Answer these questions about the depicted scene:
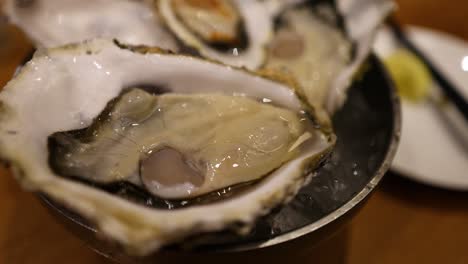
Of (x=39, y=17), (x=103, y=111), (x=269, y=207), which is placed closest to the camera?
(x=269, y=207)

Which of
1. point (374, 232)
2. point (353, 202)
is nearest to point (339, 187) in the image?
point (353, 202)

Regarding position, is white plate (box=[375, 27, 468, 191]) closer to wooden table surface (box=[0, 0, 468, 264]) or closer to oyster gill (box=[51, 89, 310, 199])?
wooden table surface (box=[0, 0, 468, 264])

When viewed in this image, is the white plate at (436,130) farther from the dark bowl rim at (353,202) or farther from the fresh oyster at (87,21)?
the fresh oyster at (87,21)

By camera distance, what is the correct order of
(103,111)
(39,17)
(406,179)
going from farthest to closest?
1. (406,179)
2. (39,17)
3. (103,111)

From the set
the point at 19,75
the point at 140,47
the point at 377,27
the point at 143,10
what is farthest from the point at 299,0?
the point at 19,75

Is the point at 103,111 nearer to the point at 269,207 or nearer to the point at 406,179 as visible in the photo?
the point at 269,207

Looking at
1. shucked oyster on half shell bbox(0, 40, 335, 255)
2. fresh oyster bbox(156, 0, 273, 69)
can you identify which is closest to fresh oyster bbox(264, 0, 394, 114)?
fresh oyster bbox(156, 0, 273, 69)

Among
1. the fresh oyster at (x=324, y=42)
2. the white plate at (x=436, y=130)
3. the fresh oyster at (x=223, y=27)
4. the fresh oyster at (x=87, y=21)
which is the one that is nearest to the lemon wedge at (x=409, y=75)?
the white plate at (x=436, y=130)
